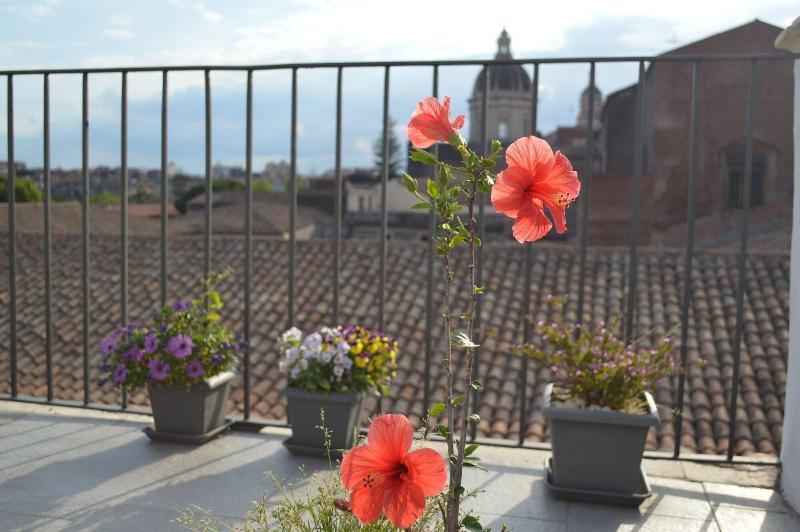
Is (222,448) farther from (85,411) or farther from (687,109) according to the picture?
(687,109)

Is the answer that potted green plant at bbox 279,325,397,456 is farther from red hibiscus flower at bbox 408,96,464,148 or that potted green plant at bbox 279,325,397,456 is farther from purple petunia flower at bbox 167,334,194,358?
red hibiscus flower at bbox 408,96,464,148

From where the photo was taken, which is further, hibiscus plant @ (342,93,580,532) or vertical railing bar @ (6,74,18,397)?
vertical railing bar @ (6,74,18,397)

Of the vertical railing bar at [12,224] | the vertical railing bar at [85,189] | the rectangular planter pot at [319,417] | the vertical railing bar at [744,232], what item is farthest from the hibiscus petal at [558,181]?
the vertical railing bar at [12,224]

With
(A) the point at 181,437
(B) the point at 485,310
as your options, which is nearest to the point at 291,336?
(A) the point at 181,437

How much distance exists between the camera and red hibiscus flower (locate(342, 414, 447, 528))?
120cm

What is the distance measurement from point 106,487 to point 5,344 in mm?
12648

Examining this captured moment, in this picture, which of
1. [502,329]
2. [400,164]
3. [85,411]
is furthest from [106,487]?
[400,164]

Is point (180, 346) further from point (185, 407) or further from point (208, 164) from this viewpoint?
point (208, 164)

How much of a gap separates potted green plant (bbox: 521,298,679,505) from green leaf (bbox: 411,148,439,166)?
3.59 ft

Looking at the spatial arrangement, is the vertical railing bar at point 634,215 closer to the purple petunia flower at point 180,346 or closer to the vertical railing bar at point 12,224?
the purple petunia flower at point 180,346

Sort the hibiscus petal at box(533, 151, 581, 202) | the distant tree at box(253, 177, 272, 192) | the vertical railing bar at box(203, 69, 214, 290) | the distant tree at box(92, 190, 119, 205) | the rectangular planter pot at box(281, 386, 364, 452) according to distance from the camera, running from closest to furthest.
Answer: the hibiscus petal at box(533, 151, 581, 202) < the rectangular planter pot at box(281, 386, 364, 452) < the vertical railing bar at box(203, 69, 214, 290) < the distant tree at box(92, 190, 119, 205) < the distant tree at box(253, 177, 272, 192)

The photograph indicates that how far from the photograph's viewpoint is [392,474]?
1.23 m

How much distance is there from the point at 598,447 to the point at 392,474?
111 cm

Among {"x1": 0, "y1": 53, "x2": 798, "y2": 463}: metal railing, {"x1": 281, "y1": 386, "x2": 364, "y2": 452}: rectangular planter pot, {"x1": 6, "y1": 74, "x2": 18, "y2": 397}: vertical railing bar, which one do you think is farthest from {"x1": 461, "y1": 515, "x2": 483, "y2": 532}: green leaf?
{"x1": 6, "y1": 74, "x2": 18, "y2": 397}: vertical railing bar
